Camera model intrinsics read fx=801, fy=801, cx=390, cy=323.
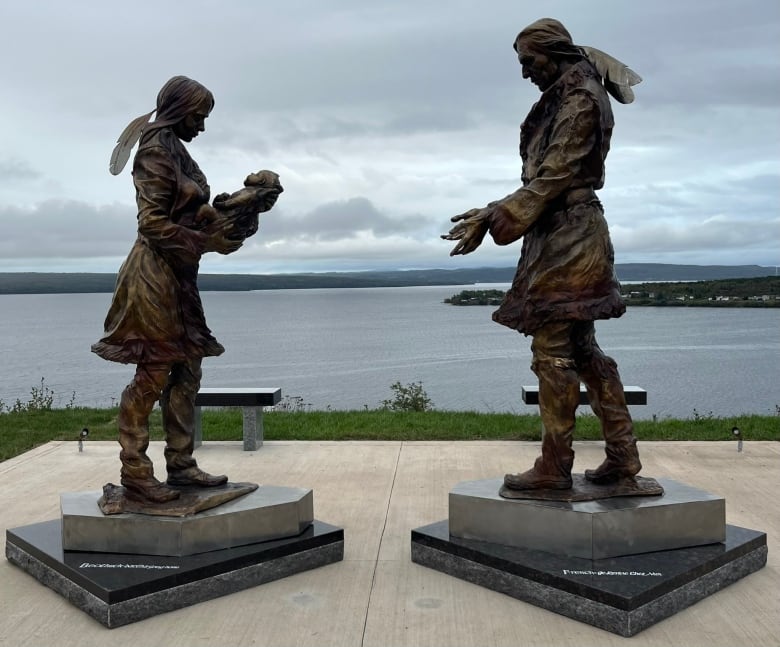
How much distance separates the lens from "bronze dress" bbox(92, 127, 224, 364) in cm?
466

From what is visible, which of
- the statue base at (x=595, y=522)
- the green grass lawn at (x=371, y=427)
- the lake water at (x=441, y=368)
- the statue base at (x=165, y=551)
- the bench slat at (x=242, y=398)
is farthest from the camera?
the lake water at (x=441, y=368)

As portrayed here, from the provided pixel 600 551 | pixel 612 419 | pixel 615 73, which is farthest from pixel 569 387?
pixel 615 73

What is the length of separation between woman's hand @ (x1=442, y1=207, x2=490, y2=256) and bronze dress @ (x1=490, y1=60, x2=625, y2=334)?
6 centimetres

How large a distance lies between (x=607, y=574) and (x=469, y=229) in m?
2.05

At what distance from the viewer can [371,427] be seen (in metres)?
9.83

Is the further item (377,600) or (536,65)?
(536,65)

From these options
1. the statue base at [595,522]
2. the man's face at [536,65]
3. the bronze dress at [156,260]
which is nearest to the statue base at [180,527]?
the bronze dress at [156,260]

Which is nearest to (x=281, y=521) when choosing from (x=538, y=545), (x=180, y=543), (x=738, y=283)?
(x=180, y=543)

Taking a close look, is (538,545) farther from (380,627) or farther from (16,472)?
(16,472)

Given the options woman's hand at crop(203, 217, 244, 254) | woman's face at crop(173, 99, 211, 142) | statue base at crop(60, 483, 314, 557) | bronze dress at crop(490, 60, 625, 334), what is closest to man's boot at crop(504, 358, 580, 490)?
bronze dress at crop(490, 60, 625, 334)

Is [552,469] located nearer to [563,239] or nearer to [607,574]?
[607,574]

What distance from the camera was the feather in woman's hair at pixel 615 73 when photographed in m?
4.87

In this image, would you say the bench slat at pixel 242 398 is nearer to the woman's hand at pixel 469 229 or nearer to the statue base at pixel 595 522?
the statue base at pixel 595 522

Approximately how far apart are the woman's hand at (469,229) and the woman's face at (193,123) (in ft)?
5.53
